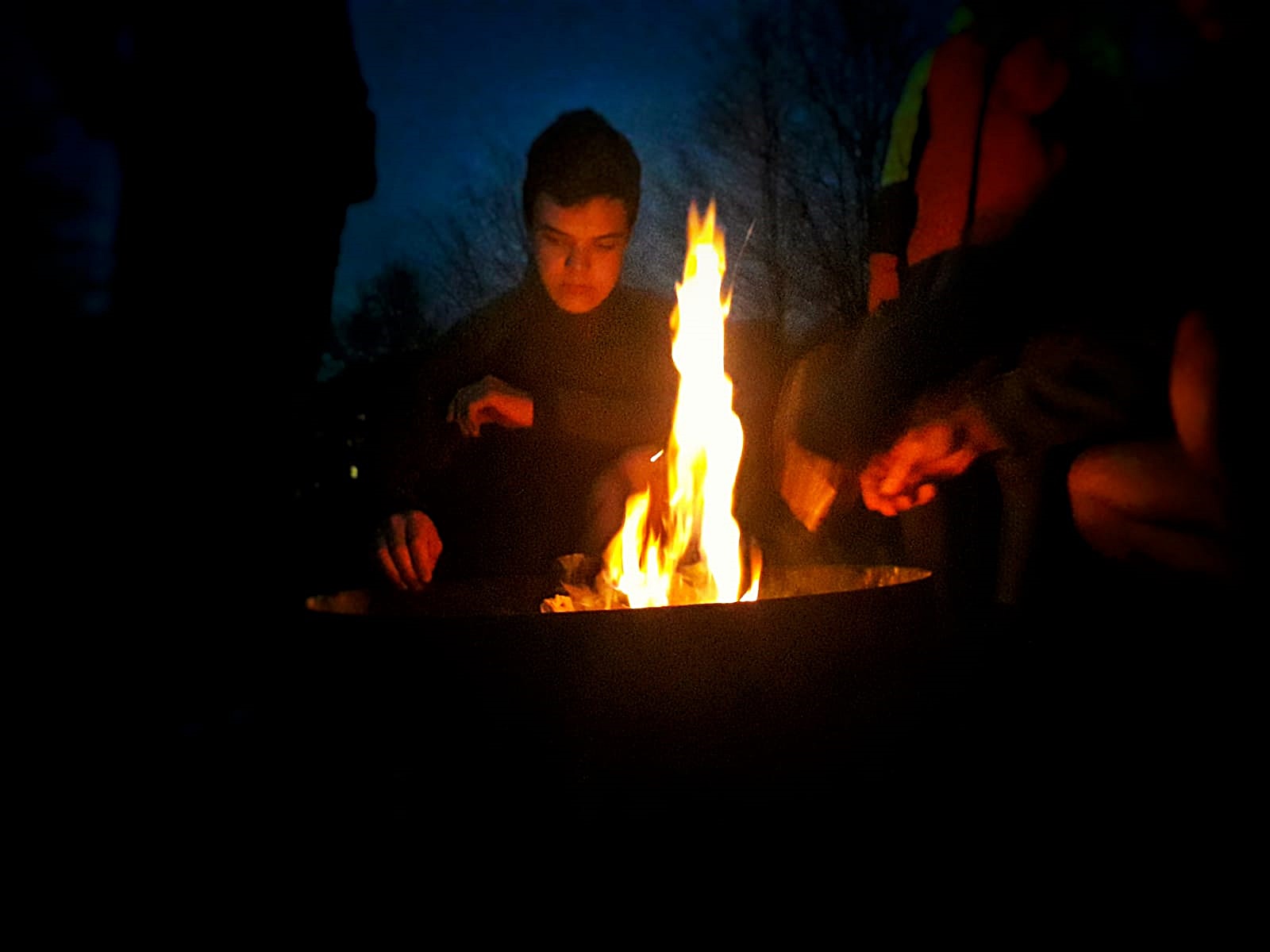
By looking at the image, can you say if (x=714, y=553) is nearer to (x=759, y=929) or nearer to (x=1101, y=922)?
(x=759, y=929)

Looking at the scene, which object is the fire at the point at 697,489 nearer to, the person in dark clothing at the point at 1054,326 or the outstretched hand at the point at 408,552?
the person in dark clothing at the point at 1054,326

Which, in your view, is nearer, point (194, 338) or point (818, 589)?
point (818, 589)

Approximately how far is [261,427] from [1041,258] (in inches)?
207

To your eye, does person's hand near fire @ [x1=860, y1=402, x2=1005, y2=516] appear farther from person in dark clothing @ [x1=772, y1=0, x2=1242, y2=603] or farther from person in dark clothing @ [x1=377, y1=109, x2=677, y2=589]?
person in dark clothing @ [x1=377, y1=109, x2=677, y2=589]

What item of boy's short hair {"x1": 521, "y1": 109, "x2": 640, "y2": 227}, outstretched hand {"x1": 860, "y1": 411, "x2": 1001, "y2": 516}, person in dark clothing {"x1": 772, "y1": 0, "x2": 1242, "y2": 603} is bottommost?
outstretched hand {"x1": 860, "y1": 411, "x2": 1001, "y2": 516}

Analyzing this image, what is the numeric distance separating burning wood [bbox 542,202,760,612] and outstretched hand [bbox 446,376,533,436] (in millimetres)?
443

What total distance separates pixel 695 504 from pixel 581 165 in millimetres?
1492

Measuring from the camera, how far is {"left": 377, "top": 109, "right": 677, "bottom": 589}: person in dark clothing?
2.85 m

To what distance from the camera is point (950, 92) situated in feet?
9.30

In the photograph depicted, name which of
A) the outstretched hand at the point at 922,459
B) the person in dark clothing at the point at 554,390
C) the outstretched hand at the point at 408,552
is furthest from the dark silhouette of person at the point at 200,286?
the outstretched hand at the point at 922,459

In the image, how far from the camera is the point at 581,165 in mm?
2969

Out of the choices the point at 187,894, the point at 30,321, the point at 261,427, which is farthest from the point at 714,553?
the point at 30,321

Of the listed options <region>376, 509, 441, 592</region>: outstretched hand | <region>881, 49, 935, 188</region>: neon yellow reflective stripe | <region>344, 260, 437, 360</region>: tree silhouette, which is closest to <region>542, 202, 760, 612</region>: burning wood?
<region>376, 509, 441, 592</region>: outstretched hand

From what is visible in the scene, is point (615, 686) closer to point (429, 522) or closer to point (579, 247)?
point (429, 522)
